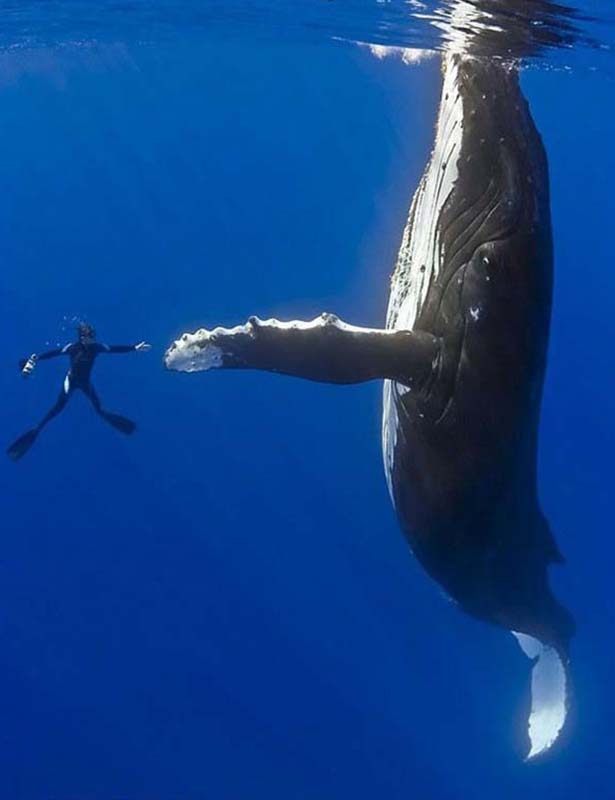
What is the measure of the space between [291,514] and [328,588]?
3756 mm

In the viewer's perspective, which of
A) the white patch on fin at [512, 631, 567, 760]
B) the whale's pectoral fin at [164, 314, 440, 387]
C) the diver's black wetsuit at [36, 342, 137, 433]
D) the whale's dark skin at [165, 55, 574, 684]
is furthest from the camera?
the diver's black wetsuit at [36, 342, 137, 433]

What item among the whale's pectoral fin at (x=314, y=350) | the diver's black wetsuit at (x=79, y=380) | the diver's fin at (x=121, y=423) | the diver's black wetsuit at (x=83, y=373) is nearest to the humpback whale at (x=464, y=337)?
the whale's pectoral fin at (x=314, y=350)

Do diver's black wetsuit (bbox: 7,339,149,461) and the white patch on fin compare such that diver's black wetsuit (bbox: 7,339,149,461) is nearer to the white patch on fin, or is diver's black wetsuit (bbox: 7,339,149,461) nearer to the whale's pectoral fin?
the white patch on fin

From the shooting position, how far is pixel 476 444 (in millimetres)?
6453

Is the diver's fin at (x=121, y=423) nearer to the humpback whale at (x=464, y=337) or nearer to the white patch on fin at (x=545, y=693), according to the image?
the white patch on fin at (x=545, y=693)

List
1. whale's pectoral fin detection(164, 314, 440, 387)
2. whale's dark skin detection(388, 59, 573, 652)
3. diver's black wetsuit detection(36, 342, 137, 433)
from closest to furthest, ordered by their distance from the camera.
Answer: whale's pectoral fin detection(164, 314, 440, 387), whale's dark skin detection(388, 59, 573, 652), diver's black wetsuit detection(36, 342, 137, 433)

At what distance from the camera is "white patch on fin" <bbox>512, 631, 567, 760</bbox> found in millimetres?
8891

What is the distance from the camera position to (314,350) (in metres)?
5.73

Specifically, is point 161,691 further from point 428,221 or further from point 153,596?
point 428,221

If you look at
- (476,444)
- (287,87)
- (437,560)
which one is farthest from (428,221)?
(287,87)

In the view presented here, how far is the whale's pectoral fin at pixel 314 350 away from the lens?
5738mm

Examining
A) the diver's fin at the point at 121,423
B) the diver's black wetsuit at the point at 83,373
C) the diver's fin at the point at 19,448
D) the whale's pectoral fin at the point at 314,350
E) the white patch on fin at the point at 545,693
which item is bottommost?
the white patch on fin at the point at 545,693

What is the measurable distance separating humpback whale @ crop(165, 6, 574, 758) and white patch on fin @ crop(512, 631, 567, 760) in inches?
89.2

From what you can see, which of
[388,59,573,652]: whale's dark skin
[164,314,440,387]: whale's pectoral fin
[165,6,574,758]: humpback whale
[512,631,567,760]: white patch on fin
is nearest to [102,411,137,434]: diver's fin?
[512,631,567,760]: white patch on fin
